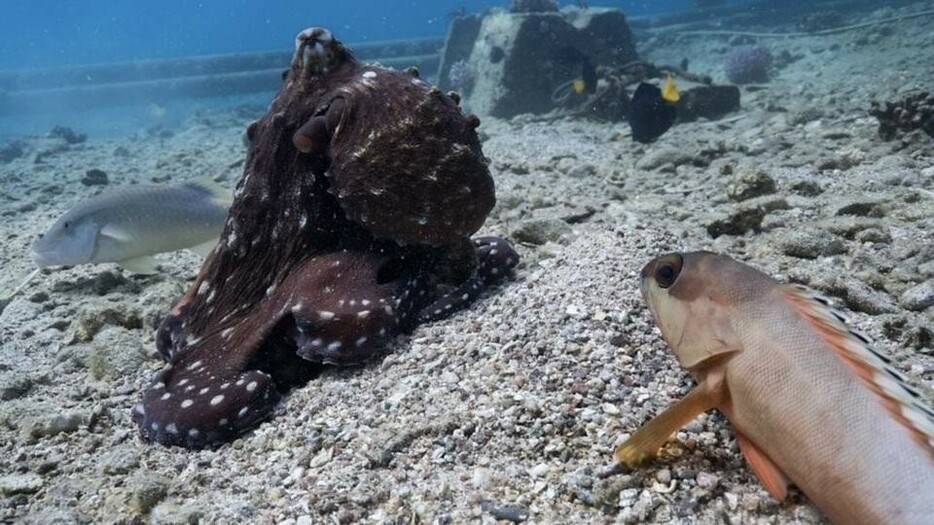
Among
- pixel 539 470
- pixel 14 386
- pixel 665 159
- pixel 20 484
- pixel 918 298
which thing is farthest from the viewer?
pixel 665 159

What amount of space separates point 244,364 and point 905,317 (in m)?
3.23

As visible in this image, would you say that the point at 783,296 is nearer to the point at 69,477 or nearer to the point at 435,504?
the point at 435,504

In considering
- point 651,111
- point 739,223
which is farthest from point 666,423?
point 651,111

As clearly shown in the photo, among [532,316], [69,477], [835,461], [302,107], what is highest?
[302,107]

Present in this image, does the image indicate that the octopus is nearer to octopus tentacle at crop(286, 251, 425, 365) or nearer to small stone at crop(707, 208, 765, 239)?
octopus tentacle at crop(286, 251, 425, 365)

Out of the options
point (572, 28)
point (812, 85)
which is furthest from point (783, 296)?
point (572, 28)

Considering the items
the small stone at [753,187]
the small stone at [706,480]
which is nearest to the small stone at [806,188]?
the small stone at [753,187]

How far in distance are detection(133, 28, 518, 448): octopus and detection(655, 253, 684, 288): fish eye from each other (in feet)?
4.11

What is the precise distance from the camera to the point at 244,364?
3100 millimetres

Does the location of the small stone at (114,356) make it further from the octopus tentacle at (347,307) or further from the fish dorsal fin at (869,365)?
the fish dorsal fin at (869,365)

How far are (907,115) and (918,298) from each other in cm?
427

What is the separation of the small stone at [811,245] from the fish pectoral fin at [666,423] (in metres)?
2.50

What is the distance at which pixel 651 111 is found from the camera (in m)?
9.16

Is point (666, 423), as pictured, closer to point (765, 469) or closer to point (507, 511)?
point (765, 469)
